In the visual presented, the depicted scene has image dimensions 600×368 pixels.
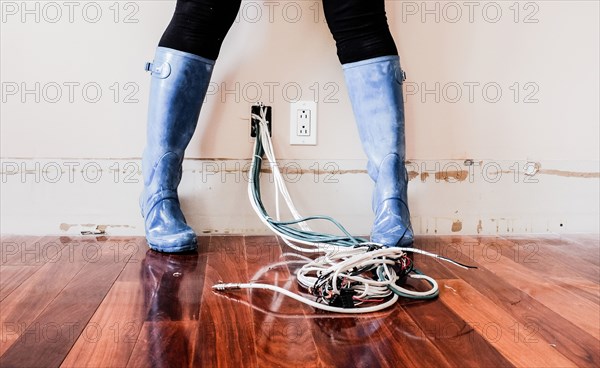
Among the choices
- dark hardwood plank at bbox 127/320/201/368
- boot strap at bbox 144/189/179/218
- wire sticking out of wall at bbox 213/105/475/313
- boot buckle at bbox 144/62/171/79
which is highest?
boot buckle at bbox 144/62/171/79

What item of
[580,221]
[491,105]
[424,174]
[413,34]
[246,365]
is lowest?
[246,365]

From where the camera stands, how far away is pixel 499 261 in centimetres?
130

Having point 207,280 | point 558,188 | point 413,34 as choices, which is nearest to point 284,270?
point 207,280

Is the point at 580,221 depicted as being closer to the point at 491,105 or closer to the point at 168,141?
the point at 491,105

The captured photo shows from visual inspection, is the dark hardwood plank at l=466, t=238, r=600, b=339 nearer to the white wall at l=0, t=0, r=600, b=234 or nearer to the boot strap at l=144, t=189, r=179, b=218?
the white wall at l=0, t=0, r=600, b=234

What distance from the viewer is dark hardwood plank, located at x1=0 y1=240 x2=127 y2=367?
0.72m

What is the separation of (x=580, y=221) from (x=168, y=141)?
4.12 ft

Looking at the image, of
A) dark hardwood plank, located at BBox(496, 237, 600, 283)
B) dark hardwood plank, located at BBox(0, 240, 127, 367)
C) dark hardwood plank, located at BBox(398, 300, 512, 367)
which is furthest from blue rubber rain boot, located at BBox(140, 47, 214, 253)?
dark hardwood plank, located at BBox(496, 237, 600, 283)

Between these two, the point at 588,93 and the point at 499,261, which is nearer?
the point at 499,261

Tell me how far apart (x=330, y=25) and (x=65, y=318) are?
942 millimetres

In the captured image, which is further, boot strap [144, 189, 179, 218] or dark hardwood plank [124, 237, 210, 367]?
boot strap [144, 189, 179, 218]

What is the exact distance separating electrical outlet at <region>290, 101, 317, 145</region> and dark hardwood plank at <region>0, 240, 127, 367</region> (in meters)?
0.62

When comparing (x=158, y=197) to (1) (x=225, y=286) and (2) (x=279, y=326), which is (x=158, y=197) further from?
(2) (x=279, y=326)

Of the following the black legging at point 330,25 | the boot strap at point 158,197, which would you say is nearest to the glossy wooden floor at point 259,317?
the boot strap at point 158,197
